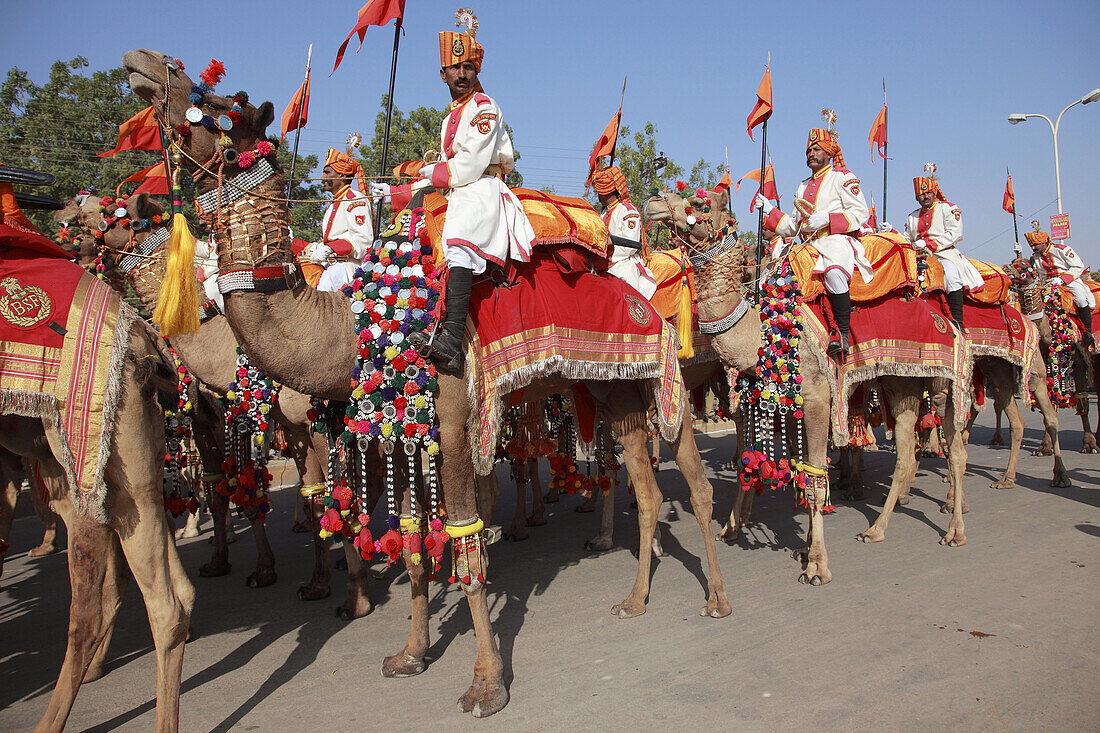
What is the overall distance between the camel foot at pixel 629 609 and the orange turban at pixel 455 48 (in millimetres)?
4000

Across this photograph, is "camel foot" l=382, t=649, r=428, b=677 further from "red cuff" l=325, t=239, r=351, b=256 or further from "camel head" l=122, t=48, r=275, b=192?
"red cuff" l=325, t=239, r=351, b=256

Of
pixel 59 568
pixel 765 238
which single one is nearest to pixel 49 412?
pixel 59 568

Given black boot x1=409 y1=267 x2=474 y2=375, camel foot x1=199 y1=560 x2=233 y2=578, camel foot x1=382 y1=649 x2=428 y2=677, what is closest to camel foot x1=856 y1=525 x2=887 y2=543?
camel foot x1=382 y1=649 x2=428 y2=677

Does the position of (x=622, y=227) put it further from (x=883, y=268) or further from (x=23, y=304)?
(x=23, y=304)

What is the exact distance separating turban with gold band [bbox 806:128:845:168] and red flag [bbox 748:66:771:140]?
479 millimetres

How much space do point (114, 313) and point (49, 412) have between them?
595 millimetres

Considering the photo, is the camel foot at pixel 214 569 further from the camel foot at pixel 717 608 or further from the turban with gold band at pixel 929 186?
the turban with gold band at pixel 929 186

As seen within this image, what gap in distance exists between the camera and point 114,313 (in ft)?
12.4

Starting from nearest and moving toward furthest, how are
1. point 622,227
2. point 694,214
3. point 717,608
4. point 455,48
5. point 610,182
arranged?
point 455,48, point 717,608, point 694,214, point 622,227, point 610,182

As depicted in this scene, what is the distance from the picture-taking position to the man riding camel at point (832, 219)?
6.62 meters


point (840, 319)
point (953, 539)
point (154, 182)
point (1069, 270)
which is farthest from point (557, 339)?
point (1069, 270)

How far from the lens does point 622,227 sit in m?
7.38

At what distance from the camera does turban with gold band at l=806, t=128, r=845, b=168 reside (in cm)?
707

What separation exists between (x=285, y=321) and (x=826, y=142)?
553 cm
